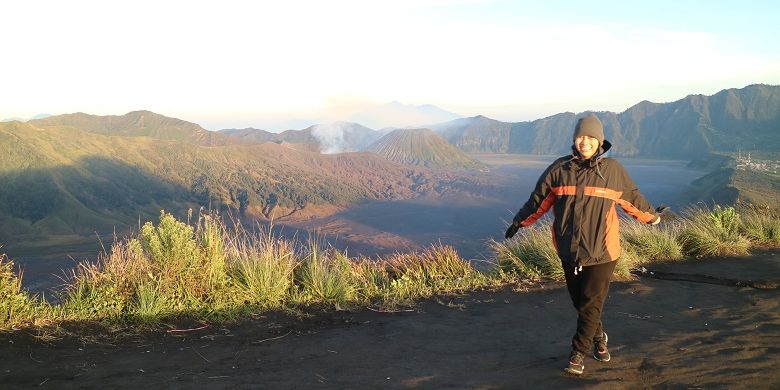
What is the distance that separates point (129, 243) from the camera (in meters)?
6.20

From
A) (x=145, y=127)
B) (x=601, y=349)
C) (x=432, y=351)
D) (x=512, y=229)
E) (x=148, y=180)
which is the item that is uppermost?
(x=145, y=127)

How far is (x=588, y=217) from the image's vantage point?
4.14 m

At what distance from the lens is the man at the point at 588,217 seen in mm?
4121

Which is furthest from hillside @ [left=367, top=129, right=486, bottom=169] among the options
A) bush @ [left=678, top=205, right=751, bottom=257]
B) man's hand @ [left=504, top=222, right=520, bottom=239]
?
man's hand @ [left=504, top=222, right=520, bottom=239]

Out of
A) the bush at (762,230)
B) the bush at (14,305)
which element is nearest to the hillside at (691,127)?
the bush at (762,230)

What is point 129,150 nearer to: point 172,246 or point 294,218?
point 294,218

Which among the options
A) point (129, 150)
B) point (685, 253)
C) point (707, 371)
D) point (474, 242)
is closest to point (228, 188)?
point (129, 150)

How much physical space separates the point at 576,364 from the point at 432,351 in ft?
4.21

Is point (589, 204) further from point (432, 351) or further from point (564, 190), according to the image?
point (432, 351)

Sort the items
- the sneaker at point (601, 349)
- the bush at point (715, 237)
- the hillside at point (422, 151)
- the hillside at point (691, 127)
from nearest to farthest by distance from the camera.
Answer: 1. the sneaker at point (601, 349)
2. the bush at point (715, 237)
3. the hillside at point (422, 151)
4. the hillside at point (691, 127)

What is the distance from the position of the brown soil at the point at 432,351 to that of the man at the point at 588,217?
51 cm

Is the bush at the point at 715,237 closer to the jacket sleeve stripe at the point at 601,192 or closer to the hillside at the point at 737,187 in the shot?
the jacket sleeve stripe at the point at 601,192

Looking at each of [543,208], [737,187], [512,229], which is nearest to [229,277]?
[512,229]

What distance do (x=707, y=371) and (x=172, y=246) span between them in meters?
5.30
